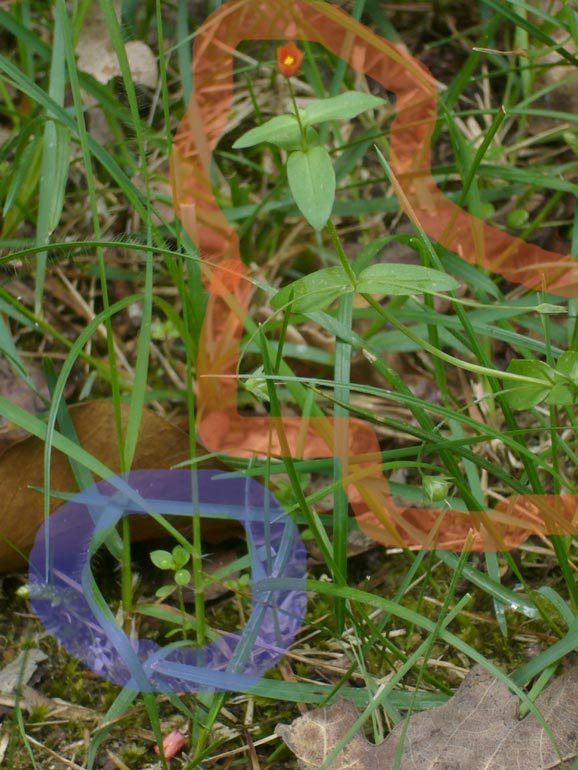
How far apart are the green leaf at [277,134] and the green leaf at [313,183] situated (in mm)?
24

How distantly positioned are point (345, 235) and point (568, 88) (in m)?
0.71

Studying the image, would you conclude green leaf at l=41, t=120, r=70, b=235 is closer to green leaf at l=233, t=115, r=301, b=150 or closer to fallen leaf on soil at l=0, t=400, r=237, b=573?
fallen leaf on soil at l=0, t=400, r=237, b=573

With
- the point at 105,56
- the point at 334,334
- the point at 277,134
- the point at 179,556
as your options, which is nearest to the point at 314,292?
the point at 334,334

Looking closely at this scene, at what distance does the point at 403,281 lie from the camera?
4.13 ft

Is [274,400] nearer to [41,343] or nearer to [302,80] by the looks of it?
[41,343]

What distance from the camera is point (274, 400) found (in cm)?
127

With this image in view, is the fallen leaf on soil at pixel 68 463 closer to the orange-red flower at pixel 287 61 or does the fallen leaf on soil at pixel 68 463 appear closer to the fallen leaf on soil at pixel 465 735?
the fallen leaf on soil at pixel 465 735

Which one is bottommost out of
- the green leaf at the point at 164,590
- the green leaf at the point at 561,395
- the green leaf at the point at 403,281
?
the green leaf at the point at 164,590

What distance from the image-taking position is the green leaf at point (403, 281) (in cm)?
123

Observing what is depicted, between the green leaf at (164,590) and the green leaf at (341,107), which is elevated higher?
the green leaf at (341,107)

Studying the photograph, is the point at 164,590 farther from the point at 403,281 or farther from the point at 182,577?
the point at 403,281

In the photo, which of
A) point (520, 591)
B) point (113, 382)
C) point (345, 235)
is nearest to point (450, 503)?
point (520, 591)
